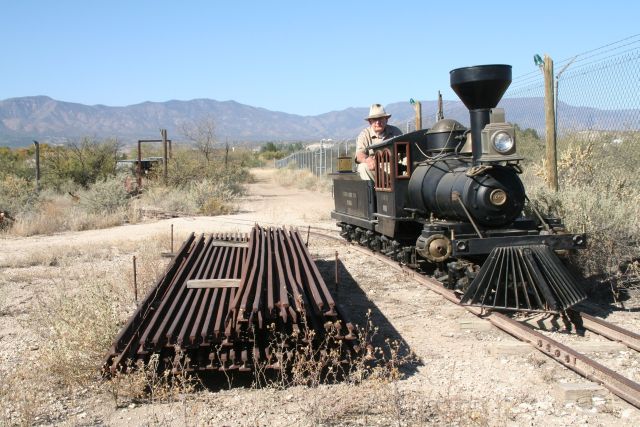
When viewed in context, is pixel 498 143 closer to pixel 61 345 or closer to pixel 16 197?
pixel 61 345

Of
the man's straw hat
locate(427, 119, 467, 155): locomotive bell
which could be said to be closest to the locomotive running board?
locate(427, 119, 467, 155): locomotive bell

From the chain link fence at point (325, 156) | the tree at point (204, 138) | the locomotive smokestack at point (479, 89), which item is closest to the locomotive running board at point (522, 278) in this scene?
the locomotive smokestack at point (479, 89)

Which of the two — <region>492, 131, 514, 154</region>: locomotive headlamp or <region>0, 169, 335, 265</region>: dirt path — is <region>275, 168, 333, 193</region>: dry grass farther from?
<region>492, 131, 514, 154</region>: locomotive headlamp

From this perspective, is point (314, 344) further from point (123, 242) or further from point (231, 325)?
point (123, 242)

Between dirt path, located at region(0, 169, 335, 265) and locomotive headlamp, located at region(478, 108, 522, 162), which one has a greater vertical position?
locomotive headlamp, located at region(478, 108, 522, 162)

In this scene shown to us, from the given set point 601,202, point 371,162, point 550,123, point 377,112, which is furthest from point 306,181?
point 601,202

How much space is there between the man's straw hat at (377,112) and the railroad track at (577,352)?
4929 millimetres

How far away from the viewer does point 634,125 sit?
12711mm

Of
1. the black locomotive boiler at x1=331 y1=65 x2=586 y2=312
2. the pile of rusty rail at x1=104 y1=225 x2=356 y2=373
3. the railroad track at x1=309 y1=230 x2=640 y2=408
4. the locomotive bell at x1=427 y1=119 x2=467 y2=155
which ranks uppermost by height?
the locomotive bell at x1=427 y1=119 x2=467 y2=155

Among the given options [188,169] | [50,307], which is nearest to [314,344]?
[50,307]

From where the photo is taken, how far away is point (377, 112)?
13.8 metres

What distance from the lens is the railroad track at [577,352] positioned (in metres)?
5.57

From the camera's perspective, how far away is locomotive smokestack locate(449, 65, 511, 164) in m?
8.99

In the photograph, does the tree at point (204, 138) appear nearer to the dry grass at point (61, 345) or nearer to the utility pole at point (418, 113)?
the utility pole at point (418, 113)
